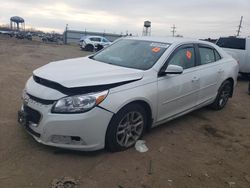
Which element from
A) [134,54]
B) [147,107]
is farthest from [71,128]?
[134,54]

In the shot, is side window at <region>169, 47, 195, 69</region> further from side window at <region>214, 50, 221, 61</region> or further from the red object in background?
side window at <region>214, 50, 221, 61</region>

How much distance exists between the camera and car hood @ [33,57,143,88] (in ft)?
12.9

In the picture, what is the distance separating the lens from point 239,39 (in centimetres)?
1226

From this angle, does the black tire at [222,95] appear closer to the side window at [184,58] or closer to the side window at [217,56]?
the side window at [217,56]

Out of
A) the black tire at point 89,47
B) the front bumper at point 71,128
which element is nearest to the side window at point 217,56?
the front bumper at point 71,128

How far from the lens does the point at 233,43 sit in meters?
12.3

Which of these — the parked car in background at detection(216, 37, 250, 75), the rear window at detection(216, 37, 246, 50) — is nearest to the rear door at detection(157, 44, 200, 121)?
the parked car in background at detection(216, 37, 250, 75)

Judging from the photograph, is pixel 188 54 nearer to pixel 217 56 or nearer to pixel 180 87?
pixel 180 87

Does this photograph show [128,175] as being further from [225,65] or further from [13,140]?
[225,65]

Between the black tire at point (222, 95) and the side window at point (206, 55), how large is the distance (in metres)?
0.70

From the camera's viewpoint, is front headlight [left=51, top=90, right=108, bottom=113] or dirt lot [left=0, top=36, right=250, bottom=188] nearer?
dirt lot [left=0, top=36, right=250, bottom=188]

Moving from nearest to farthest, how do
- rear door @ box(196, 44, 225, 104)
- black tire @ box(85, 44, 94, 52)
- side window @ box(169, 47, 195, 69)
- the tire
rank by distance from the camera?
the tire
side window @ box(169, 47, 195, 69)
rear door @ box(196, 44, 225, 104)
black tire @ box(85, 44, 94, 52)

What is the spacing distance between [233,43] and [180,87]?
8.28 metres

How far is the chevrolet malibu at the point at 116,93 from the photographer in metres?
3.81
